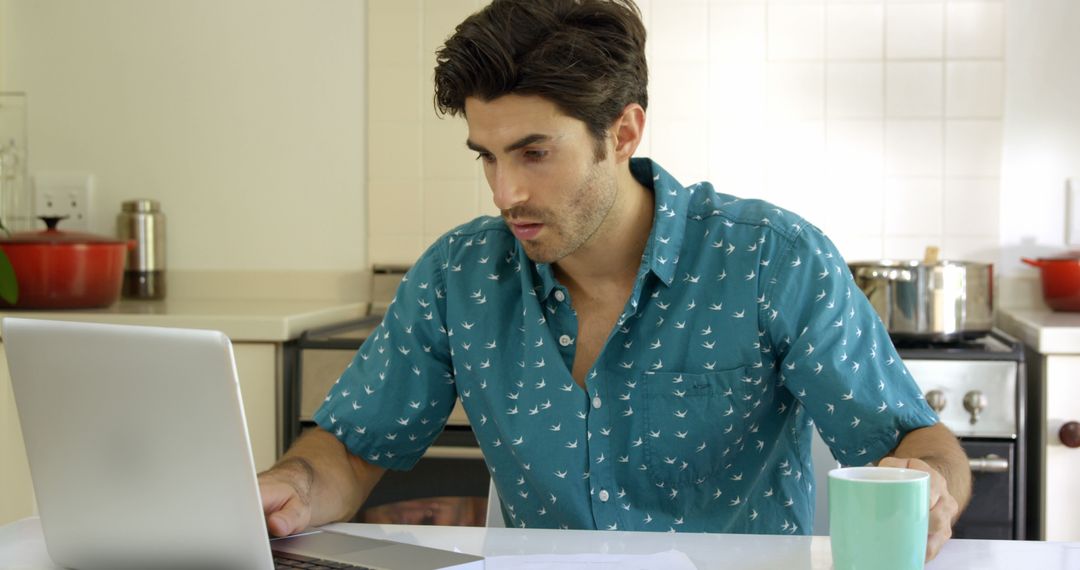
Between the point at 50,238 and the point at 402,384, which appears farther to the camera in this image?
the point at 50,238

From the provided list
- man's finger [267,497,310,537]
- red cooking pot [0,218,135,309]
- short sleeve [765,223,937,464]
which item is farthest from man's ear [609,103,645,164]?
red cooking pot [0,218,135,309]

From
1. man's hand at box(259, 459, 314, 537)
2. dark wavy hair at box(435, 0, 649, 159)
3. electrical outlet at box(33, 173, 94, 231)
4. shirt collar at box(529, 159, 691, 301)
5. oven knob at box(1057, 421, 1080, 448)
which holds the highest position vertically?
dark wavy hair at box(435, 0, 649, 159)

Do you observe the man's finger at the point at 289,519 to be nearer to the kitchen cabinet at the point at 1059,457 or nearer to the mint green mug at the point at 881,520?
the mint green mug at the point at 881,520

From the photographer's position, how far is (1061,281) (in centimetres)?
245

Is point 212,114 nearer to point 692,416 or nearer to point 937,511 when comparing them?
point 692,416

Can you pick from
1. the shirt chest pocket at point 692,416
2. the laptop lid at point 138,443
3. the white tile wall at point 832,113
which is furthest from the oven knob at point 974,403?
the laptop lid at point 138,443

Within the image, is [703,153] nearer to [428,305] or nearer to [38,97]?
[428,305]

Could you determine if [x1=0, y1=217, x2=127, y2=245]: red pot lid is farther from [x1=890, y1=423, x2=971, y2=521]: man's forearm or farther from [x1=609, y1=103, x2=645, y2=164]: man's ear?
[x1=890, y1=423, x2=971, y2=521]: man's forearm

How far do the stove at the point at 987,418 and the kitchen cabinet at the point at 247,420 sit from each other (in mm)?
1168

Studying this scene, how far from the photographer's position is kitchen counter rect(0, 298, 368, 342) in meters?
2.23

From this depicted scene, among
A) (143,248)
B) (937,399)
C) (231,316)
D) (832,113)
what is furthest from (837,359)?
(143,248)

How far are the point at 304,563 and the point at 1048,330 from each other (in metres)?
1.56

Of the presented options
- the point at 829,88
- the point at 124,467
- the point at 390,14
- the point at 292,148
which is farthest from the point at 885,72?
the point at 124,467

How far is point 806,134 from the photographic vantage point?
264 cm
